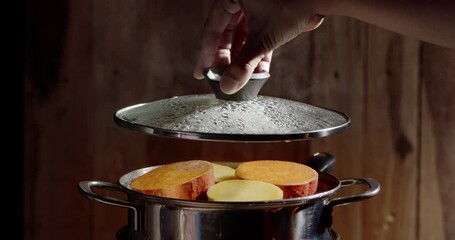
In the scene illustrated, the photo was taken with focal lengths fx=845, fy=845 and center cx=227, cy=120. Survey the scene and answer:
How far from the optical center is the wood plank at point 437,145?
6.26ft

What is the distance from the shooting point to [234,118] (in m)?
1.26

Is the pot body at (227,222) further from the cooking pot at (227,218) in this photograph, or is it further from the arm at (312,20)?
the arm at (312,20)

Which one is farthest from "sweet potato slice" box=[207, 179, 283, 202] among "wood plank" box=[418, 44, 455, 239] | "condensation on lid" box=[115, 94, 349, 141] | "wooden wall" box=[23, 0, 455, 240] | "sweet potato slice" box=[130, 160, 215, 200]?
"wood plank" box=[418, 44, 455, 239]

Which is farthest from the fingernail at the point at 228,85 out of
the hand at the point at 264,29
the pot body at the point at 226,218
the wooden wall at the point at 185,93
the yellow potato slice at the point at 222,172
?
the wooden wall at the point at 185,93

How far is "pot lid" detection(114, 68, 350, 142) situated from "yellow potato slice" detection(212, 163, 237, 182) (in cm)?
16

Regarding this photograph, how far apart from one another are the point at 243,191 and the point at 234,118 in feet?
0.50

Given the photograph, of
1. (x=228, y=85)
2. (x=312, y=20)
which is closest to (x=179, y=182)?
(x=228, y=85)

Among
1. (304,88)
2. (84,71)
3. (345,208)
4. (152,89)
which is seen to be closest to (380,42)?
(304,88)

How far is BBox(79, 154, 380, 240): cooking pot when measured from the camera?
4.22 ft

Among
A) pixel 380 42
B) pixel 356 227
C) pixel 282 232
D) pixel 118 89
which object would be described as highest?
pixel 380 42

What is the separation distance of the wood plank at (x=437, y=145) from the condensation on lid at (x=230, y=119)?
58 cm

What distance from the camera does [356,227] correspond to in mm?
1983

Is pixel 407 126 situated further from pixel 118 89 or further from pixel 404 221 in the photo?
pixel 118 89

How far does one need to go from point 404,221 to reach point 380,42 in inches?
16.6
